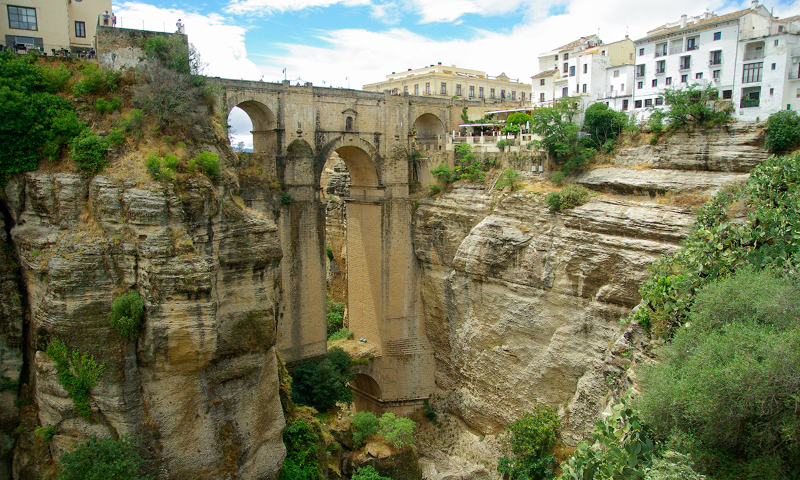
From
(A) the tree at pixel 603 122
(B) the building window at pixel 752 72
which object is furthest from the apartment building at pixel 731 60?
(A) the tree at pixel 603 122

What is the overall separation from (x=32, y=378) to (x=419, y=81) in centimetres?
3821

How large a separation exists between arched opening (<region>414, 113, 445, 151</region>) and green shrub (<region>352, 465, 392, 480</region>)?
1866 cm

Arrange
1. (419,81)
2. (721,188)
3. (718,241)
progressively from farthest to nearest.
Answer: (419,81) < (721,188) < (718,241)

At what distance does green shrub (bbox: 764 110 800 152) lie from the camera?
2048 centimetres

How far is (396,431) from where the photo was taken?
25062mm

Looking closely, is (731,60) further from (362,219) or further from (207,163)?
(207,163)

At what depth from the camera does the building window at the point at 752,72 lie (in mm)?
25406

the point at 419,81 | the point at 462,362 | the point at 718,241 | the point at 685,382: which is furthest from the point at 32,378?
the point at 419,81

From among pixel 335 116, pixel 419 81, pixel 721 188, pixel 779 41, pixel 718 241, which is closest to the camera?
pixel 718 241

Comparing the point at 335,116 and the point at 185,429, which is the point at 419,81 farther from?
the point at 185,429

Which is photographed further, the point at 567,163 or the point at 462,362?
the point at 462,362

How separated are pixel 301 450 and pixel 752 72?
85.4 ft

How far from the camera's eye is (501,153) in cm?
3012

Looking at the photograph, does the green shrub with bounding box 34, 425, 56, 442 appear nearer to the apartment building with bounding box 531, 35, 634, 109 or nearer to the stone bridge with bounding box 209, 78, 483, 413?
the stone bridge with bounding box 209, 78, 483, 413
